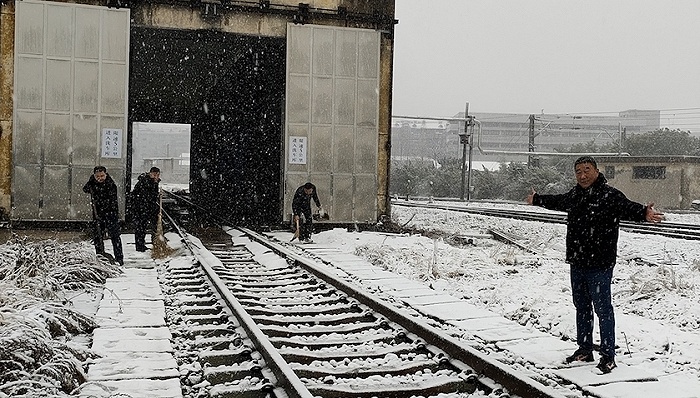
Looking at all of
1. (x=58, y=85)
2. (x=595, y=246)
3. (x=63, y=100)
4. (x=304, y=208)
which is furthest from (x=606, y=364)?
(x=58, y=85)

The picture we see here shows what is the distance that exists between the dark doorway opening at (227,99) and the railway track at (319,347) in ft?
33.7

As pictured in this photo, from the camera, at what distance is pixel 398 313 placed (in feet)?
23.6

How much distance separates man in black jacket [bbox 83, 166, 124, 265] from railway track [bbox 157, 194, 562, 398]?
178 cm

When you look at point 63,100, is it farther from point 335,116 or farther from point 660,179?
point 660,179

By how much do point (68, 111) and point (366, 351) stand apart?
12930mm

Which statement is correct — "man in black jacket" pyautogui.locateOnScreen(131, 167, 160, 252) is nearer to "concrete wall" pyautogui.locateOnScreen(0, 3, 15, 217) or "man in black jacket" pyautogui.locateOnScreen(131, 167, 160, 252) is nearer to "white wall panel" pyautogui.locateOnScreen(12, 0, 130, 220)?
"white wall panel" pyautogui.locateOnScreen(12, 0, 130, 220)

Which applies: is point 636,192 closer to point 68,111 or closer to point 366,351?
point 68,111

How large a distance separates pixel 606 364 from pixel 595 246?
1007mm

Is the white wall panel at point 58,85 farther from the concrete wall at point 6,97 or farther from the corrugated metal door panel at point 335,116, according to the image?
the corrugated metal door panel at point 335,116

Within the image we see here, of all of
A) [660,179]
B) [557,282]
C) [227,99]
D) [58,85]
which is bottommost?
[557,282]

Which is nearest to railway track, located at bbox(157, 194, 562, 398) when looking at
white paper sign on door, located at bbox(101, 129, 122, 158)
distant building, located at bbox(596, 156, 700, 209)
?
white paper sign on door, located at bbox(101, 129, 122, 158)

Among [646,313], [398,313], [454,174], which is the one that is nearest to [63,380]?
[398,313]

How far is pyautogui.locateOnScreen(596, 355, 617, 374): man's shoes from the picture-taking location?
562 centimetres

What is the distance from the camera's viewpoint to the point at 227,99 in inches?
1085
